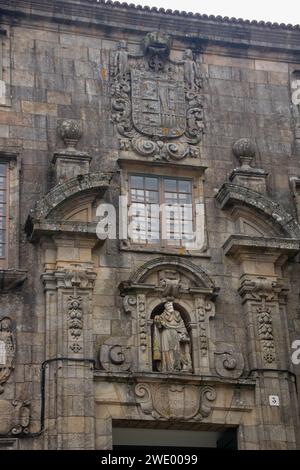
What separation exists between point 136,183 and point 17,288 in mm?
3094

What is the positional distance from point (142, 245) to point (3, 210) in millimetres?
2440

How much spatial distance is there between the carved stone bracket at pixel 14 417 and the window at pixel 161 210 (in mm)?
3626

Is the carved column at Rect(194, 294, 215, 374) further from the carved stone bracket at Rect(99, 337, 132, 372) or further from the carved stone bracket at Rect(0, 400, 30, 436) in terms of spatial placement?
the carved stone bracket at Rect(0, 400, 30, 436)

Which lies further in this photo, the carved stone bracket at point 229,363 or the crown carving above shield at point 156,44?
the crown carving above shield at point 156,44

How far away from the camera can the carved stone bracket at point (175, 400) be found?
55.3 ft

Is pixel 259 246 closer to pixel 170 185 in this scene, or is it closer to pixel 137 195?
pixel 170 185

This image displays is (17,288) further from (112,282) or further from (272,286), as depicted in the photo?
(272,286)

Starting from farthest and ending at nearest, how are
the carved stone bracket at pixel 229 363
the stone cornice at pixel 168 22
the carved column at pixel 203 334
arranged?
1. the stone cornice at pixel 168 22
2. the carved stone bracket at pixel 229 363
3. the carved column at pixel 203 334

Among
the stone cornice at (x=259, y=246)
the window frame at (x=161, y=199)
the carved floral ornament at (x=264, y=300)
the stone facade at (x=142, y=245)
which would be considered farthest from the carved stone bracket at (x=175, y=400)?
the window frame at (x=161, y=199)

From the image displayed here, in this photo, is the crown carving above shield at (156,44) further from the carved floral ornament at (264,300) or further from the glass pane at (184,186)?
the carved floral ornament at (264,300)

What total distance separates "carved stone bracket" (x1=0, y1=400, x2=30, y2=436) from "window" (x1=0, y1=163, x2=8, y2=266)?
8.02ft

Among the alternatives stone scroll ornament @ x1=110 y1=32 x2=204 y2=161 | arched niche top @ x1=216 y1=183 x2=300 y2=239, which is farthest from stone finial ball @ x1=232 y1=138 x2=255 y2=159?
arched niche top @ x1=216 y1=183 x2=300 y2=239

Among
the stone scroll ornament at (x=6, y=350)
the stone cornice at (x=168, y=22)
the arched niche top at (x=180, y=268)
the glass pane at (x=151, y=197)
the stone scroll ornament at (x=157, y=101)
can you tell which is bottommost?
the stone scroll ornament at (x=6, y=350)

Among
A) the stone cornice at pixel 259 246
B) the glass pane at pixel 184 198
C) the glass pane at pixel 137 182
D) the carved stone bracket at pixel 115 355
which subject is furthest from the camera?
the glass pane at pixel 184 198
